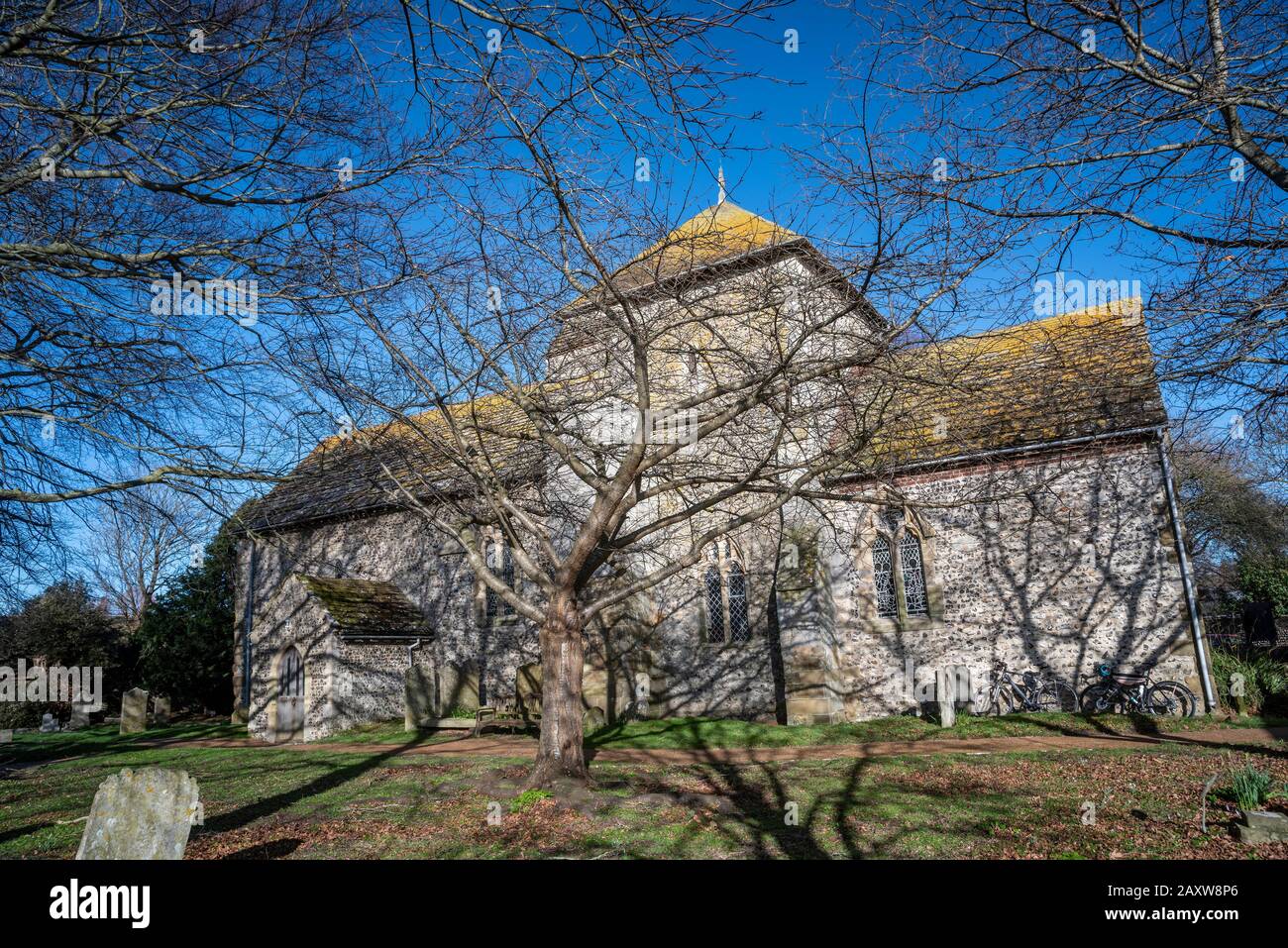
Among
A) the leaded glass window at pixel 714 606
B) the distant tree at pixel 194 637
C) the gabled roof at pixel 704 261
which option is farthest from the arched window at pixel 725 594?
the distant tree at pixel 194 637

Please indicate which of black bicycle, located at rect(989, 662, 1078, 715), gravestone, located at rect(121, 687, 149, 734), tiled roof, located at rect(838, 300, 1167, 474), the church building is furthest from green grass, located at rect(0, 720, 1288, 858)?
gravestone, located at rect(121, 687, 149, 734)

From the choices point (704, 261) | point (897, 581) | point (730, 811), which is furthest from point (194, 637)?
point (704, 261)

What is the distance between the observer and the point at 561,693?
981 cm

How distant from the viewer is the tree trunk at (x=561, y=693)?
9.68m

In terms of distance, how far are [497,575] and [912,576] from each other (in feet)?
34.4

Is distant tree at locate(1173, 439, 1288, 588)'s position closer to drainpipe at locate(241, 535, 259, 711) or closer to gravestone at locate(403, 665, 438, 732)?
gravestone at locate(403, 665, 438, 732)

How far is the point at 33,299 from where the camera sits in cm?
A: 787

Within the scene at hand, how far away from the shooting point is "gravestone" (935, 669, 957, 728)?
557 inches

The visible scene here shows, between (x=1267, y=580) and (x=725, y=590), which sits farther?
(x=1267, y=580)

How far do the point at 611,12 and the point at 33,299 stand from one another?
699 centimetres

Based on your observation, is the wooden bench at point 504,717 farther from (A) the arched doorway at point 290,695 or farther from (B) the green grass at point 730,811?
(A) the arched doorway at point 290,695

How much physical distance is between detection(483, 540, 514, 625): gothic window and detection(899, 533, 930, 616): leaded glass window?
953 centimetres

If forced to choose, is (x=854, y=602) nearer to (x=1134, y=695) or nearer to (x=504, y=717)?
(x=1134, y=695)
